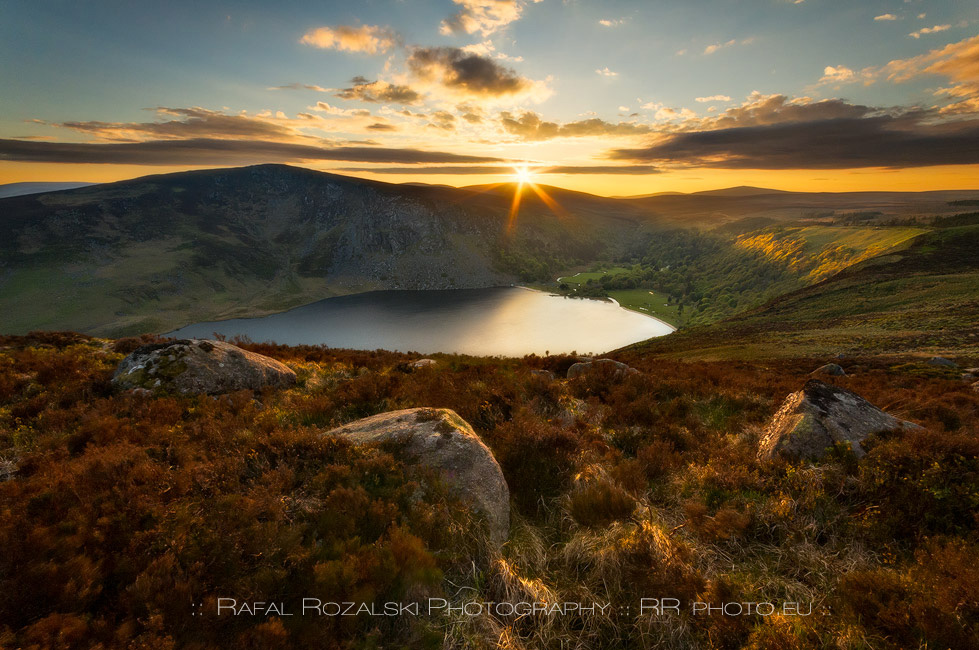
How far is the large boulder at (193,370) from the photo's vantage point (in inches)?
438

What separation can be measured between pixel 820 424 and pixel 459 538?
25.6 feet

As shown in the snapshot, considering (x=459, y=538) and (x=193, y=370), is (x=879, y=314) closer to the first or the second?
(x=459, y=538)

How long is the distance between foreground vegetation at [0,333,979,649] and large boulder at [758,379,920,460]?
15.6 inches

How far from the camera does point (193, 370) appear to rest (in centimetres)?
1166

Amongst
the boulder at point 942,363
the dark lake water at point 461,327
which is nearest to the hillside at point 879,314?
the boulder at point 942,363

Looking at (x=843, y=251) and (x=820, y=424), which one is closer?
(x=820, y=424)

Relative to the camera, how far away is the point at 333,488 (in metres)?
6.15

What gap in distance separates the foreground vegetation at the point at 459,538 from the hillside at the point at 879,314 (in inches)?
1729

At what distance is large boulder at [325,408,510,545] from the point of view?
6.54 metres

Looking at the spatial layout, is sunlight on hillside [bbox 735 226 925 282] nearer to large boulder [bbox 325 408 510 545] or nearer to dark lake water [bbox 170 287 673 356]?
dark lake water [bbox 170 287 673 356]

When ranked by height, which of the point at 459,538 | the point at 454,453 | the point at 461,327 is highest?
the point at 454,453

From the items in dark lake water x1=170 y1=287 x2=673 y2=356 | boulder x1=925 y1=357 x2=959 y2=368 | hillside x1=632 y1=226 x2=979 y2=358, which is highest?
boulder x1=925 y1=357 x2=959 y2=368

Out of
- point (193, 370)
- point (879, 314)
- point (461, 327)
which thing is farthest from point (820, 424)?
point (461, 327)

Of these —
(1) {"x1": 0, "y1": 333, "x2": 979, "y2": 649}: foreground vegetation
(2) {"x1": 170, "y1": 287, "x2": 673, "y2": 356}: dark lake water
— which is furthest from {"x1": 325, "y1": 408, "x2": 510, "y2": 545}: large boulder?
(2) {"x1": 170, "y1": 287, "x2": 673, "y2": 356}: dark lake water
